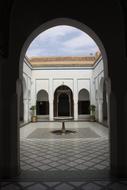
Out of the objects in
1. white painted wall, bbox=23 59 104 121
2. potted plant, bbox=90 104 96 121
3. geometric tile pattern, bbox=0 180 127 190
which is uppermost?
white painted wall, bbox=23 59 104 121

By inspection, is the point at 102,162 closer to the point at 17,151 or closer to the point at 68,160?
the point at 68,160

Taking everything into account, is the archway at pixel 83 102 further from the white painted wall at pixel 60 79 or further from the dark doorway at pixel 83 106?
the white painted wall at pixel 60 79

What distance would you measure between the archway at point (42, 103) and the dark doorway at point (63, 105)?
6.38 feet

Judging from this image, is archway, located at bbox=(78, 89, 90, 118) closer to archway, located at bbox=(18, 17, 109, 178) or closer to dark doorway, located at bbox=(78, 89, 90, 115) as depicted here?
dark doorway, located at bbox=(78, 89, 90, 115)

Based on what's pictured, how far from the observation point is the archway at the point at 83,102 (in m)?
26.6

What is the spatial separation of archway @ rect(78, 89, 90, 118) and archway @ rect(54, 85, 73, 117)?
5.98 ft

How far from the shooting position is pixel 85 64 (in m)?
24.8

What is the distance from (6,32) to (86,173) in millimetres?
3783

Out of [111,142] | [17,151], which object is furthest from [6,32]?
[111,142]

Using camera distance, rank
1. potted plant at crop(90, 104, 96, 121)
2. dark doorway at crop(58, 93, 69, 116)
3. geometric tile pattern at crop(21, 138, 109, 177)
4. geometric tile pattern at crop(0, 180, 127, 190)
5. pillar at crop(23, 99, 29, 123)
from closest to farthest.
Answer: geometric tile pattern at crop(0, 180, 127, 190) < geometric tile pattern at crop(21, 138, 109, 177) < pillar at crop(23, 99, 29, 123) < potted plant at crop(90, 104, 96, 121) < dark doorway at crop(58, 93, 69, 116)

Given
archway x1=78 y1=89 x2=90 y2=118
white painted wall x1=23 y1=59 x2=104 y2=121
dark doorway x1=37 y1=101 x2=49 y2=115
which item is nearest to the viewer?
white painted wall x1=23 y1=59 x2=104 y2=121

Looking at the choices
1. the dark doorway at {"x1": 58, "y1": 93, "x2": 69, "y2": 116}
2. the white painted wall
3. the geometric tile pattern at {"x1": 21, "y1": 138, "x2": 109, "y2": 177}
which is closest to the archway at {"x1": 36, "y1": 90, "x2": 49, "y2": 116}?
the dark doorway at {"x1": 58, "y1": 93, "x2": 69, "y2": 116}

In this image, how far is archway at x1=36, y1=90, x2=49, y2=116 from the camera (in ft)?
89.5

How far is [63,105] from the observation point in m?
29.3
